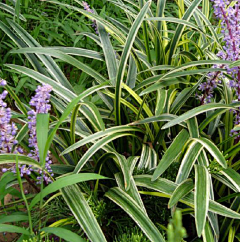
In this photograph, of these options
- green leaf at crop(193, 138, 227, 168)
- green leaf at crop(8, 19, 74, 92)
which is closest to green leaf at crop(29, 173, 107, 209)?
green leaf at crop(193, 138, 227, 168)

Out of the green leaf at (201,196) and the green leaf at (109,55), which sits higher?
the green leaf at (109,55)

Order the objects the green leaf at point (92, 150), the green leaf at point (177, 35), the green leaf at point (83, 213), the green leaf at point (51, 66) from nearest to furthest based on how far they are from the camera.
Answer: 1. the green leaf at point (83, 213)
2. the green leaf at point (92, 150)
3. the green leaf at point (51, 66)
4. the green leaf at point (177, 35)

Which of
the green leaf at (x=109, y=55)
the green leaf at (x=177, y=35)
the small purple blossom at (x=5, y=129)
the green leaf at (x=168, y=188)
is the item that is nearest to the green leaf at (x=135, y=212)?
the green leaf at (x=168, y=188)

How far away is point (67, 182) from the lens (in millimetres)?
1520

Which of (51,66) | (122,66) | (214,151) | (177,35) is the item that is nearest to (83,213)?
(214,151)

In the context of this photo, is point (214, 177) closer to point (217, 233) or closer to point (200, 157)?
point (200, 157)

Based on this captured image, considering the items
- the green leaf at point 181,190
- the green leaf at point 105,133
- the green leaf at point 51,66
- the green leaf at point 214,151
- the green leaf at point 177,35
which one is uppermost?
the green leaf at point 177,35

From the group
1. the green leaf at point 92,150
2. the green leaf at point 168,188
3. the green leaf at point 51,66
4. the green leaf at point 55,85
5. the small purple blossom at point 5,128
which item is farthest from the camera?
the green leaf at point 51,66

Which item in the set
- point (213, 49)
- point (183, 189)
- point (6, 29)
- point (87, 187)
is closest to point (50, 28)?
point (6, 29)

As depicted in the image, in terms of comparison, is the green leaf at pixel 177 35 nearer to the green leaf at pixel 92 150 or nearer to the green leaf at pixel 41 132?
the green leaf at pixel 92 150

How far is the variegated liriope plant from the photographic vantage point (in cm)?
165

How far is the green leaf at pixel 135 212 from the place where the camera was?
1.59m

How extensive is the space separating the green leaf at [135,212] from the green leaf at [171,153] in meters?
Answer: 0.14

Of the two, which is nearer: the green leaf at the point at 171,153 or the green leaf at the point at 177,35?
the green leaf at the point at 171,153
